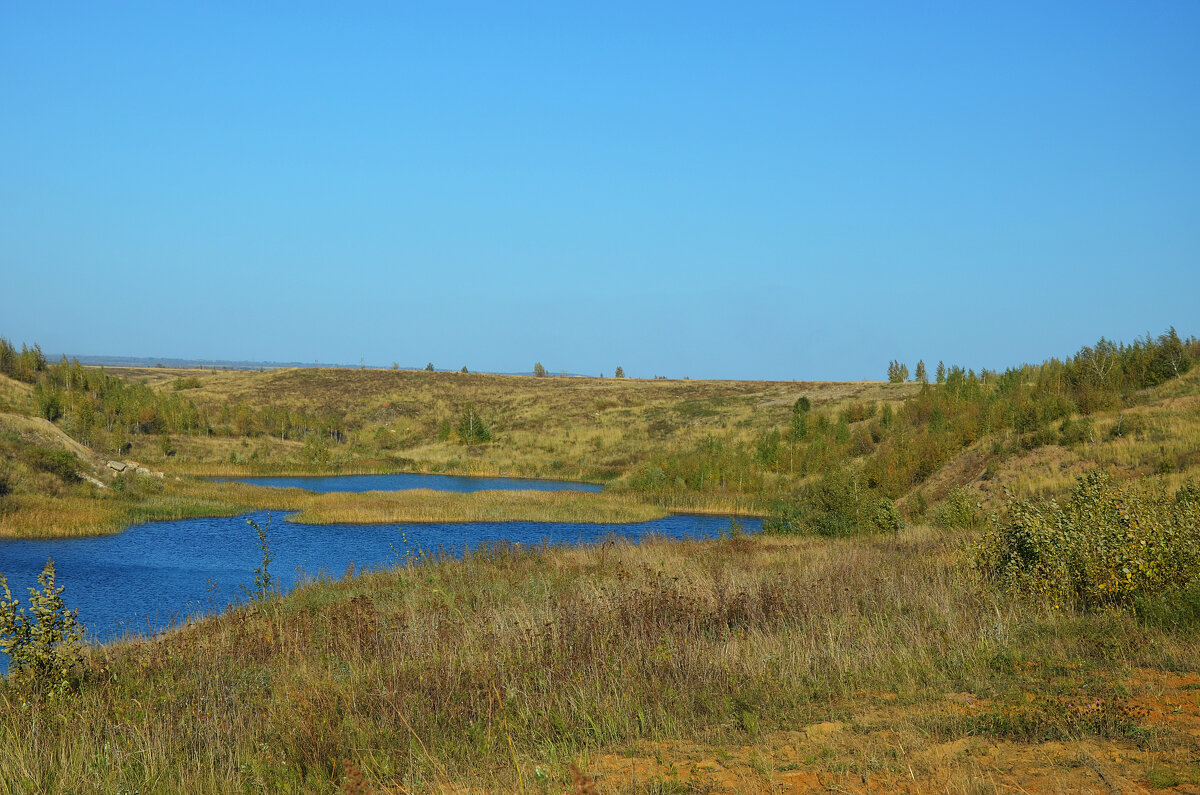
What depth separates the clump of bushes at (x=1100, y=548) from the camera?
8812 millimetres

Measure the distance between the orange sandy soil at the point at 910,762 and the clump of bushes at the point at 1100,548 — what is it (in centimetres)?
340

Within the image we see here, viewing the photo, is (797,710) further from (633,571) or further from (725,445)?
(725,445)

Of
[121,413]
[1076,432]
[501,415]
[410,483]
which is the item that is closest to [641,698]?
[1076,432]

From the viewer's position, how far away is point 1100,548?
9.16 m

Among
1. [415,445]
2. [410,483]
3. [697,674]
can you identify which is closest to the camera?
[697,674]

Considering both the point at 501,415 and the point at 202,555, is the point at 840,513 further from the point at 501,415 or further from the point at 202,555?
the point at 501,415

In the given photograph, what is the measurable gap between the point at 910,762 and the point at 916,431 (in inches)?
1469

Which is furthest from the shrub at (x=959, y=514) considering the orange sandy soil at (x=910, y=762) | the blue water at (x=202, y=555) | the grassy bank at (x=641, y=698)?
the orange sandy soil at (x=910, y=762)

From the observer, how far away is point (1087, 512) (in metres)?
10.3

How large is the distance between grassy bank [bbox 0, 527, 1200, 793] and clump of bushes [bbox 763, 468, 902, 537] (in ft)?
40.8

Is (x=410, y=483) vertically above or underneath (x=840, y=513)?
underneath

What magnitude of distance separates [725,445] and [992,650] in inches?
1828

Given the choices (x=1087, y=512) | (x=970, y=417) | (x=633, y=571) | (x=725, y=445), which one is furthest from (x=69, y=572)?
(x=725, y=445)

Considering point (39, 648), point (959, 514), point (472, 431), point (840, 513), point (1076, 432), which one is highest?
point (1076, 432)
